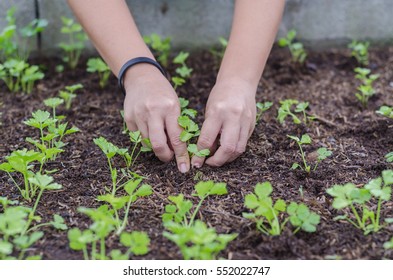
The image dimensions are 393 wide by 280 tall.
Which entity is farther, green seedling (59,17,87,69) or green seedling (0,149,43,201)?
green seedling (59,17,87,69)

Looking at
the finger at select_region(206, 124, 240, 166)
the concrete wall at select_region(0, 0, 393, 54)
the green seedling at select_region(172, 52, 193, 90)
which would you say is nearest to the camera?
the finger at select_region(206, 124, 240, 166)

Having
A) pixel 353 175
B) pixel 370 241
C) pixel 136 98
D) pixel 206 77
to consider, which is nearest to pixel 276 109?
pixel 206 77

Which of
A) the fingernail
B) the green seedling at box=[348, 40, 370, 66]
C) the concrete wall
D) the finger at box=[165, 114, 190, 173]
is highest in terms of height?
the finger at box=[165, 114, 190, 173]

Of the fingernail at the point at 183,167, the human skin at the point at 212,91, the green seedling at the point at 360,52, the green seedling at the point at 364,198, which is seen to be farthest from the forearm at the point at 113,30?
the green seedling at the point at 360,52

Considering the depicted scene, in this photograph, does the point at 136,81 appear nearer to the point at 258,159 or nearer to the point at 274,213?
the point at 258,159

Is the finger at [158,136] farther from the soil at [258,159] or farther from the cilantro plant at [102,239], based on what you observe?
the cilantro plant at [102,239]

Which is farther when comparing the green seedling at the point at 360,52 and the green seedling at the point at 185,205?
the green seedling at the point at 360,52

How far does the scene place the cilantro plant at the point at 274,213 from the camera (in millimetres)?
1675

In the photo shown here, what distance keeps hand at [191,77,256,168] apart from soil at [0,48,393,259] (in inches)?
3.5

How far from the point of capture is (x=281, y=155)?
222 cm

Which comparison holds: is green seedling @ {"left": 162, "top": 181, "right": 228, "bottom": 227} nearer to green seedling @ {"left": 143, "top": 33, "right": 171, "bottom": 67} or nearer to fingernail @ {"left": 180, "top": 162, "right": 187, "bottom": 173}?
fingernail @ {"left": 180, "top": 162, "right": 187, "bottom": 173}

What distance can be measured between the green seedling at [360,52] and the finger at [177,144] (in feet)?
4.58

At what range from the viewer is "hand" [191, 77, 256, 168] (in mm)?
1947

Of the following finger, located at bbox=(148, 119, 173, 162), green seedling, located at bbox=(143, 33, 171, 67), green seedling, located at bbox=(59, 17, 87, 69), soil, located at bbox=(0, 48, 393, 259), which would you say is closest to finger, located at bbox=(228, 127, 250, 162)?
soil, located at bbox=(0, 48, 393, 259)
